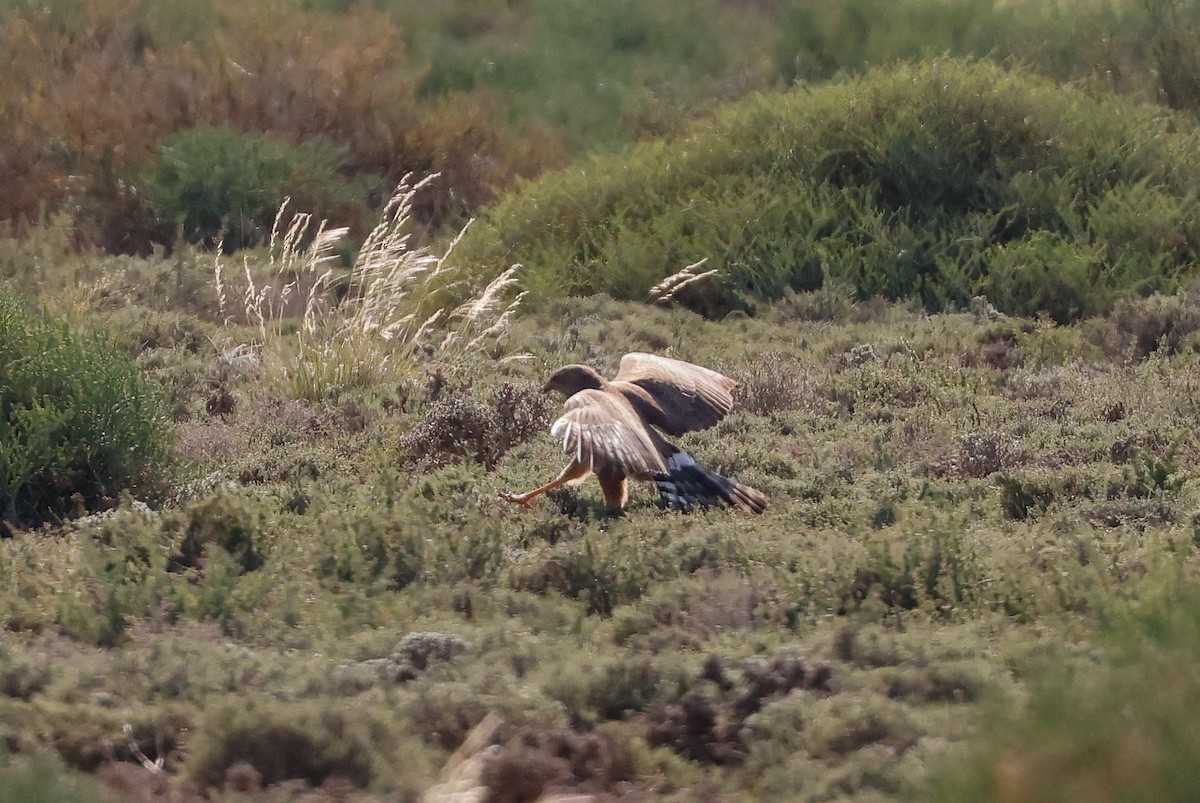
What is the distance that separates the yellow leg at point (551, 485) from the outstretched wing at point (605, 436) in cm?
30

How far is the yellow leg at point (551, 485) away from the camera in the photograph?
21.5 feet

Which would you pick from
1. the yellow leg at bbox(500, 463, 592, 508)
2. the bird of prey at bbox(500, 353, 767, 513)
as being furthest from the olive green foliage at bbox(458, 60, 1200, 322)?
the yellow leg at bbox(500, 463, 592, 508)

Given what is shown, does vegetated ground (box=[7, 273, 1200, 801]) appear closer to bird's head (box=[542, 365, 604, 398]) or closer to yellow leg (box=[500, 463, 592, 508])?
yellow leg (box=[500, 463, 592, 508])

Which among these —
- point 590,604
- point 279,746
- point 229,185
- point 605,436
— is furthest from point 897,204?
point 279,746

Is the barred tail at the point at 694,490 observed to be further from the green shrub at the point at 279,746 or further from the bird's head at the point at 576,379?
the green shrub at the point at 279,746

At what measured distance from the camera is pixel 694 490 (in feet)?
21.3

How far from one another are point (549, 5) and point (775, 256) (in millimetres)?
12013

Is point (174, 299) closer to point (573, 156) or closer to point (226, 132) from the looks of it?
point (226, 132)

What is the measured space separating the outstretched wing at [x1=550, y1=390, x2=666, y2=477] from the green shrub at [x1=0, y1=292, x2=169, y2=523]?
6.68ft

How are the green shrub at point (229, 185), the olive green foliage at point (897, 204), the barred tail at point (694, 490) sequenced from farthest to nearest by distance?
the green shrub at point (229, 185), the olive green foliage at point (897, 204), the barred tail at point (694, 490)

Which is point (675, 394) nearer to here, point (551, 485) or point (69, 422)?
point (551, 485)

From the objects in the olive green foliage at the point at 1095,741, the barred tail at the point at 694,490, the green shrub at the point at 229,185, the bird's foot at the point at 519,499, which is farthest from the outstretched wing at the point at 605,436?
the green shrub at the point at 229,185

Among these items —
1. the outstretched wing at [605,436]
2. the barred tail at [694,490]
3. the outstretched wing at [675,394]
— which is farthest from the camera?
the outstretched wing at [675,394]

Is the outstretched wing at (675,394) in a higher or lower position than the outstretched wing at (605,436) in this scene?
lower
